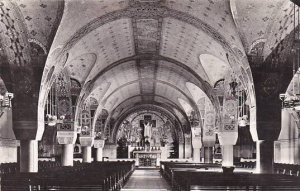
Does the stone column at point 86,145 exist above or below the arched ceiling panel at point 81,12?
below

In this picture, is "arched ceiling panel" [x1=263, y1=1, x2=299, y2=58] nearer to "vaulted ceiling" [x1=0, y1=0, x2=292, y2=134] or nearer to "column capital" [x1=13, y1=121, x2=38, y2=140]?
"vaulted ceiling" [x1=0, y1=0, x2=292, y2=134]

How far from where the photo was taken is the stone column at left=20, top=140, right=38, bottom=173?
618 inches

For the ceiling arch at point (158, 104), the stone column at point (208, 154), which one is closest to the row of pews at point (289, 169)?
the stone column at point (208, 154)

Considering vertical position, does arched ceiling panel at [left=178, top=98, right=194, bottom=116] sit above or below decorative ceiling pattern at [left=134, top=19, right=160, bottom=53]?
below

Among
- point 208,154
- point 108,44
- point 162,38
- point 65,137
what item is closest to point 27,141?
point 108,44

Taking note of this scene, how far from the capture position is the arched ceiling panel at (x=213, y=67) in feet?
64.0

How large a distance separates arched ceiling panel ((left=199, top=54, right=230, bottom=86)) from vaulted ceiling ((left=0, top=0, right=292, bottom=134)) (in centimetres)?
4

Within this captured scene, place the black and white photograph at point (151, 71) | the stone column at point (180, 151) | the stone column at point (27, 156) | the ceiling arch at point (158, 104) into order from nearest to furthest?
the black and white photograph at point (151, 71), the stone column at point (27, 156), the ceiling arch at point (158, 104), the stone column at point (180, 151)

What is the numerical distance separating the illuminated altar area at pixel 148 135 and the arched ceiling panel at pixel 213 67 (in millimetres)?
21877

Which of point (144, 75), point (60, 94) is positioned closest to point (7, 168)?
point (60, 94)

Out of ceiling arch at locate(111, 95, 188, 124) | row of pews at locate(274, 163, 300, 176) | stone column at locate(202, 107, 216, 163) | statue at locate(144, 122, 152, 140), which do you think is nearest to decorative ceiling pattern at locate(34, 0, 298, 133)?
stone column at locate(202, 107, 216, 163)

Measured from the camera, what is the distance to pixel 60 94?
2244 cm

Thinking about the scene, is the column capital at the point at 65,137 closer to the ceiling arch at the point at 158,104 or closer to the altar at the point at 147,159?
the ceiling arch at the point at 158,104

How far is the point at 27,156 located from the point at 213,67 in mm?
8815
